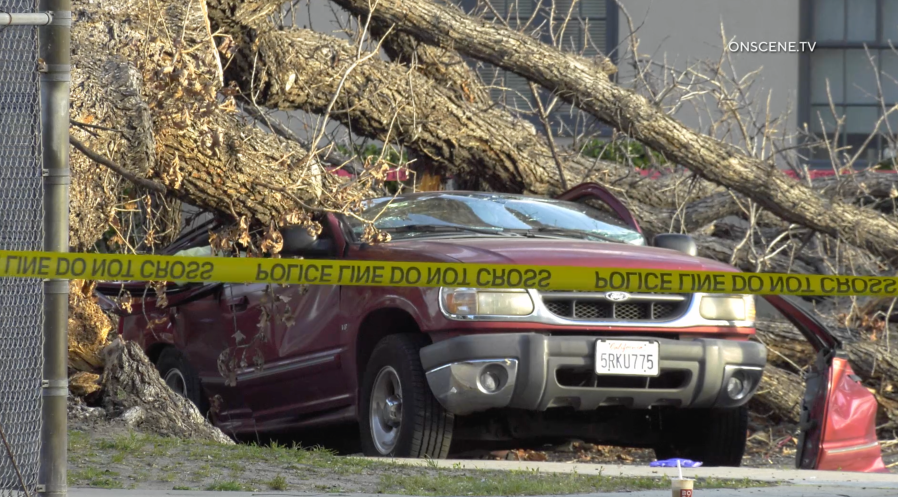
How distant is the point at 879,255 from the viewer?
11.2 m

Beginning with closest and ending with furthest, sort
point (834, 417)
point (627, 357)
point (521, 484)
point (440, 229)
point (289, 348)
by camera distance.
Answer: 1. point (521, 484)
2. point (627, 357)
3. point (834, 417)
4. point (440, 229)
5. point (289, 348)

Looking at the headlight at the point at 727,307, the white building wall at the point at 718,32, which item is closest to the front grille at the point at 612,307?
the headlight at the point at 727,307

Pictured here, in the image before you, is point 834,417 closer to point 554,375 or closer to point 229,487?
point 554,375

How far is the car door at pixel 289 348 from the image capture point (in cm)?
748

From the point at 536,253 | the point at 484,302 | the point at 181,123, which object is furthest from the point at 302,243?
the point at 536,253

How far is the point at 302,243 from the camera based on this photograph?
742cm

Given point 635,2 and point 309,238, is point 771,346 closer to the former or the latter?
point 309,238

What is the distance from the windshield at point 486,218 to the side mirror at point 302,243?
0.74ft

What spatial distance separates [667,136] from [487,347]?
15.5ft

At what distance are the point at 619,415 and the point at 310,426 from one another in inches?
71.7

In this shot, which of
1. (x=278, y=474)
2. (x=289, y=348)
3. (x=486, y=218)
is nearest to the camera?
(x=278, y=474)

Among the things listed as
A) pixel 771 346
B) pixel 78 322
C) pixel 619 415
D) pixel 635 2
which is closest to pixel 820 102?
pixel 635 2

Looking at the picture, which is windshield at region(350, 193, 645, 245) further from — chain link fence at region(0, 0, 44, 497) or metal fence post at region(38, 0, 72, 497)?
metal fence post at region(38, 0, 72, 497)

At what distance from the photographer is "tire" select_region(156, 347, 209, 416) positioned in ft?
28.2
